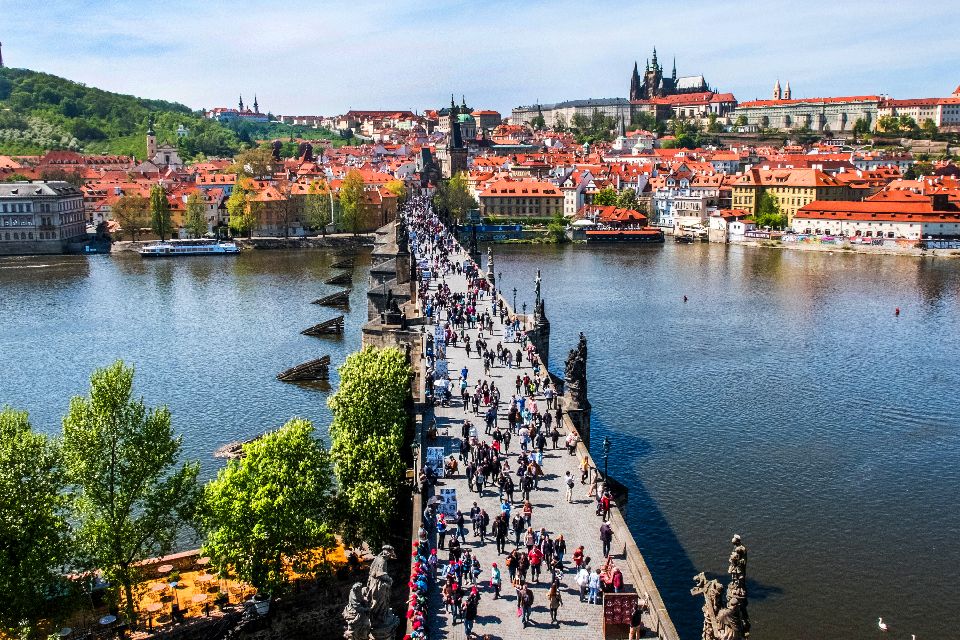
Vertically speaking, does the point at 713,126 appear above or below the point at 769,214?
above

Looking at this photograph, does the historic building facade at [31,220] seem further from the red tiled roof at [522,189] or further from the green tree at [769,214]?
the green tree at [769,214]

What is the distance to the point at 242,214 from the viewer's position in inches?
3745

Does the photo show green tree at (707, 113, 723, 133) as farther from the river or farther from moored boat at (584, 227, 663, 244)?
the river

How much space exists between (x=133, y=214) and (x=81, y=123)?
89362 millimetres

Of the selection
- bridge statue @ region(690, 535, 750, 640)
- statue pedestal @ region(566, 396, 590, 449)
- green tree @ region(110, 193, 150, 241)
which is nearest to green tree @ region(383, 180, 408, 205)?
green tree @ region(110, 193, 150, 241)

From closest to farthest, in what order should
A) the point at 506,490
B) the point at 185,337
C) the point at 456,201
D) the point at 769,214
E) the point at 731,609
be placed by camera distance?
1. the point at 731,609
2. the point at 506,490
3. the point at 185,337
4. the point at 769,214
5. the point at 456,201

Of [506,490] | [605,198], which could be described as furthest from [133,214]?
[506,490]

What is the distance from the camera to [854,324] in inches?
2052

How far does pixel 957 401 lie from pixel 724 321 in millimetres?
17877

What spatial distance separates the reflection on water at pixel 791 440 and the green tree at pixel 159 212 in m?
46.0

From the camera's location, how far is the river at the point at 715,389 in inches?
904

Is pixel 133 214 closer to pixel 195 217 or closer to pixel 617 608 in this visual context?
pixel 195 217

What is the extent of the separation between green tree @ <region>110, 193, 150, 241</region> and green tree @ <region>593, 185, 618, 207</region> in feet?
176

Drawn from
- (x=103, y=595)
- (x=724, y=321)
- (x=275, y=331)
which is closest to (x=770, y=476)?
(x=103, y=595)
